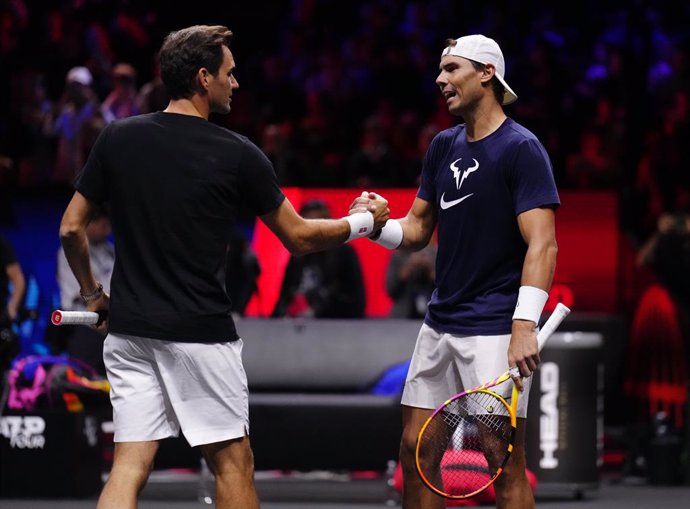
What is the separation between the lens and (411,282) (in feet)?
Answer: 34.2

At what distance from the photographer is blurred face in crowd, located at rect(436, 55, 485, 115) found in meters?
5.38

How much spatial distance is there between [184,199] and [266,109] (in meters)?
8.87

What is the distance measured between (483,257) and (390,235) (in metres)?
0.51

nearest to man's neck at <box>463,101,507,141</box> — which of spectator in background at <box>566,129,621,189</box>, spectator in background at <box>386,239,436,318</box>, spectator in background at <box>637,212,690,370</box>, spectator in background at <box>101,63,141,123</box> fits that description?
spectator in background at <box>386,239,436,318</box>

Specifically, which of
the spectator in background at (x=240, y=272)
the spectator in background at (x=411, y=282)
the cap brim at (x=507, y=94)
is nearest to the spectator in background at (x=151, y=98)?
the spectator in background at (x=240, y=272)

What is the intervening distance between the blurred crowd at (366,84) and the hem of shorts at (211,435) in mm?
6612

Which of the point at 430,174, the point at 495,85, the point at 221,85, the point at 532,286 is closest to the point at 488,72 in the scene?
the point at 495,85

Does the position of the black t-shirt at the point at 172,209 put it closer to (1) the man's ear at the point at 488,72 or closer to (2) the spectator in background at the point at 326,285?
(1) the man's ear at the point at 488,72

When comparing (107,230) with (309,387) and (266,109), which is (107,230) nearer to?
(309,387)

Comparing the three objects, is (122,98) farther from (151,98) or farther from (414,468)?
(414,468)

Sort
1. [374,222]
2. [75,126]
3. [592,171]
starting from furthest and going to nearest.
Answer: [75,126] → [592,171] → [374,222]

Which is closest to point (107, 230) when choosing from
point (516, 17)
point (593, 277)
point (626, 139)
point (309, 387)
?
point (309, 387)

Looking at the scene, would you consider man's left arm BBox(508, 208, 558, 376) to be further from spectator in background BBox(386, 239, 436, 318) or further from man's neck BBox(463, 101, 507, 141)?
spectator in background BBox(386, 239, 436, 318)

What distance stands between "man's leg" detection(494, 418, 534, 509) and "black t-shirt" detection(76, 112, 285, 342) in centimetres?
117
